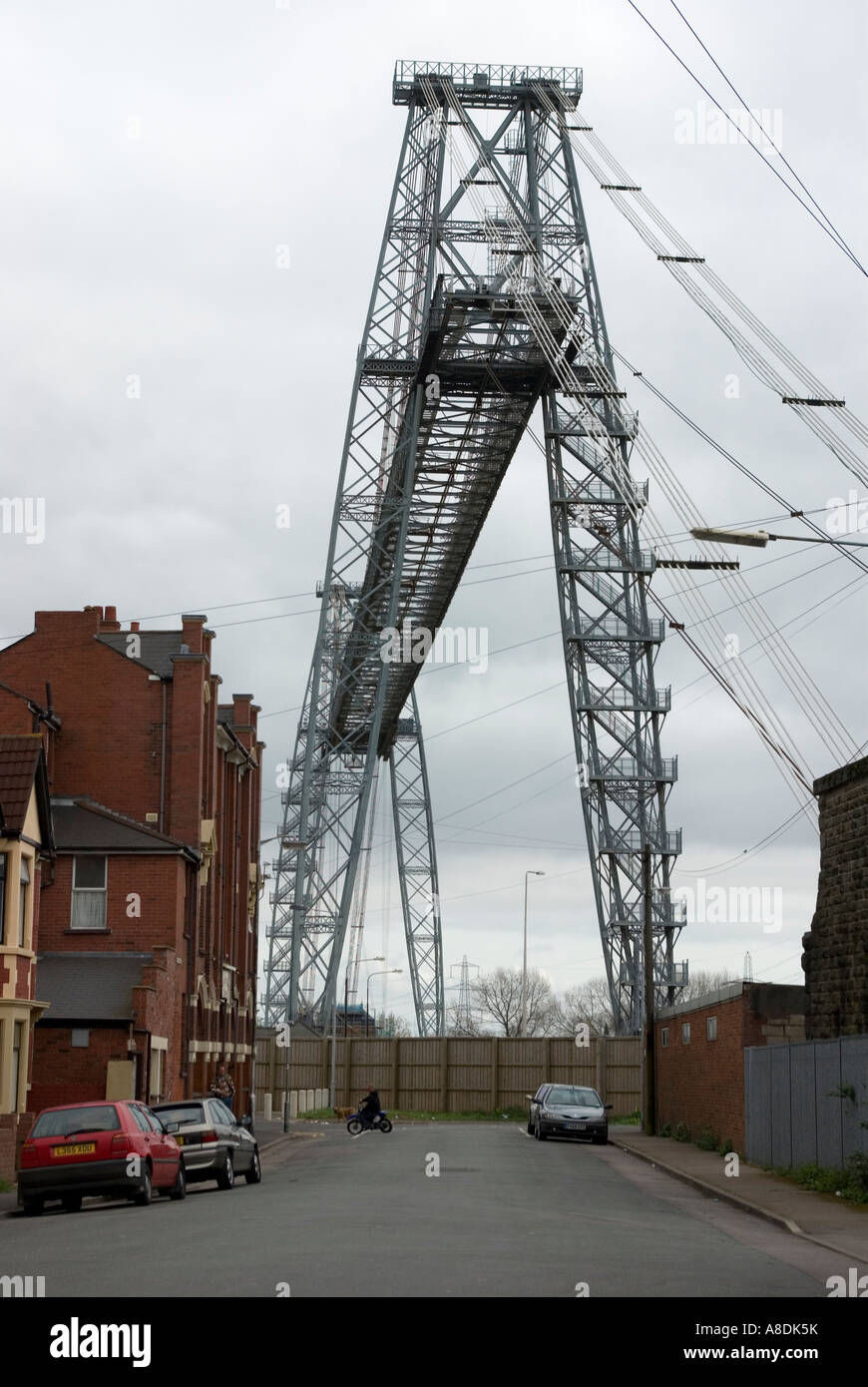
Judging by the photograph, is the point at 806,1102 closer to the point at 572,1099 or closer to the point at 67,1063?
the point at 67,1063

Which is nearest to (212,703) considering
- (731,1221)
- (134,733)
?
(134,733)

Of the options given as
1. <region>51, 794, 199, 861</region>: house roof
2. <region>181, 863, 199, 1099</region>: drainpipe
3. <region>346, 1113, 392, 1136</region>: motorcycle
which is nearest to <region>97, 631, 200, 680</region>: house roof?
<region>51, 794, 199, 861</region>: house roof

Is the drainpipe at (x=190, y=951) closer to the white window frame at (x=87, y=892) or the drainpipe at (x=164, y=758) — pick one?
the drainpipe at (x=164, y=758)

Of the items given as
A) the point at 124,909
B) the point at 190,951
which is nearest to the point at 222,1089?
the point at 190,951

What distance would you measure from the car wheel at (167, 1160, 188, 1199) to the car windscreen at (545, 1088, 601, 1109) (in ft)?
58.1

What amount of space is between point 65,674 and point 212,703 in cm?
319

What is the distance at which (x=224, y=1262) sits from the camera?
483 inches

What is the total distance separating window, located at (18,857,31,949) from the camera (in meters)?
25.8

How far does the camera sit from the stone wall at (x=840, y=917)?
77.4 ft

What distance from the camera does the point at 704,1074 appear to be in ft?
110

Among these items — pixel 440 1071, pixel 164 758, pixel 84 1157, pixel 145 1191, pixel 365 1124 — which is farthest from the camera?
pixel 440 1071

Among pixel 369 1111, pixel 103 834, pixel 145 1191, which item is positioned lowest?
pixel 369 1111

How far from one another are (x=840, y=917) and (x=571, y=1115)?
48.0ft

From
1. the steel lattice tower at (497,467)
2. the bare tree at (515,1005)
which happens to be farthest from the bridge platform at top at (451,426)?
the bare tree at (515,1005)
